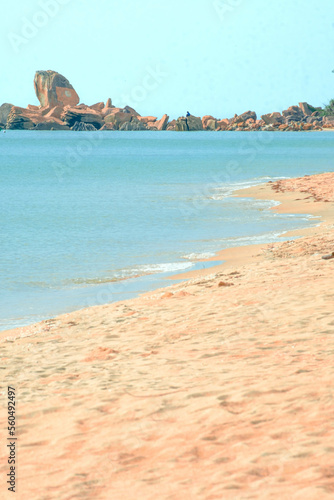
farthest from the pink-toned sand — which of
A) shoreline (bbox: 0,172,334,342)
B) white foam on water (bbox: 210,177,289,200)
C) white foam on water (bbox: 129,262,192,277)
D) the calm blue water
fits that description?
white foam on water (bbox: 210,177,289,200)

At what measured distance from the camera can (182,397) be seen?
647 cm

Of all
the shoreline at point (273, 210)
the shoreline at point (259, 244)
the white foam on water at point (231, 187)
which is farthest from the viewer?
the white foam on water at point (231, 187)

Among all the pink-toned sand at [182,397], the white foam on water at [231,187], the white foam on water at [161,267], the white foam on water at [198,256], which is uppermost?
the white foam on water at [231,187]

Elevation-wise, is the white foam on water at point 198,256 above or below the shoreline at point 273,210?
below

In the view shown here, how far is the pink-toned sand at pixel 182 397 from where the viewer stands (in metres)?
4.93

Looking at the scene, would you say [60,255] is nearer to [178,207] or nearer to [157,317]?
[157,317]

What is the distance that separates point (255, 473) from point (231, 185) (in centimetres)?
3999

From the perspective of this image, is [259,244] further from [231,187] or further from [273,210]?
[231,187]

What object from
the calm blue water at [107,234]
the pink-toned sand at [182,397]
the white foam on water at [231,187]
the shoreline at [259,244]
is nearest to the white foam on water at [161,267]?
the calm blue water at [107,234]

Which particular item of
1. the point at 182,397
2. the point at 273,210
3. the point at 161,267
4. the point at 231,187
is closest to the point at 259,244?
the point at 161,267

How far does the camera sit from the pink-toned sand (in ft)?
16.2

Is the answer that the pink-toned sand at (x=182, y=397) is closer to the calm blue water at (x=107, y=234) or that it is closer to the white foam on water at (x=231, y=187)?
the calm blue water at (x=107, y=234)

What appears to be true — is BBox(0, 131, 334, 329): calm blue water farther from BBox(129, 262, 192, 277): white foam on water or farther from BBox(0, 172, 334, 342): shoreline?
BBox(0, 172, 334, 342): shoreline

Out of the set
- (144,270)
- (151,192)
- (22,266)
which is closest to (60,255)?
(22,266)
